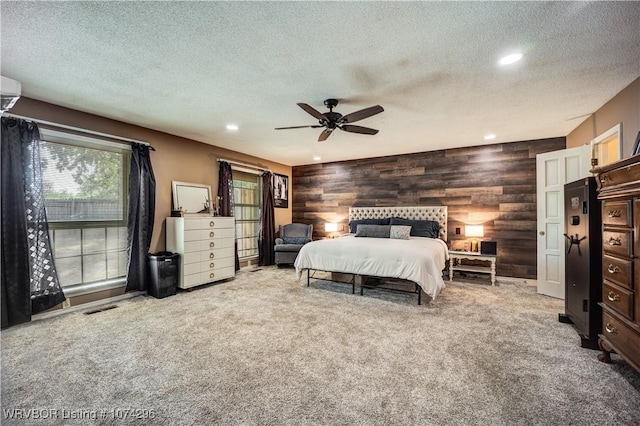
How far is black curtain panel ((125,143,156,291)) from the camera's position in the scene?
4.13m

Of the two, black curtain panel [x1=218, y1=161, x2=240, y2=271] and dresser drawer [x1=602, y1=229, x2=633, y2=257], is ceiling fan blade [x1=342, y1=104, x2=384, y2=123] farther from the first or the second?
black curtain panel [x1=218, y1=161, x2=240, y2=271]

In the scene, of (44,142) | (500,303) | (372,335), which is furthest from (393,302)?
(44,142)

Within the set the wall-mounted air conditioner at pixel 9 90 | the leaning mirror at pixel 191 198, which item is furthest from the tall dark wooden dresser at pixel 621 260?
the leaning mirror at pixel 191 198

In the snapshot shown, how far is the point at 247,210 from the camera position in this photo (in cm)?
650

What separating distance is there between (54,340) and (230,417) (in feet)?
7.61

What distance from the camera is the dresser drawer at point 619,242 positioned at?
196cm

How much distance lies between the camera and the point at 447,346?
2.55 m

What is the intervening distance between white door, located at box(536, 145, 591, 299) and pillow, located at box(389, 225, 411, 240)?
1962 millimetres

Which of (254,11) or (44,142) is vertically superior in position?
(254,11)

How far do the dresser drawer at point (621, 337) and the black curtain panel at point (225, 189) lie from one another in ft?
17.0

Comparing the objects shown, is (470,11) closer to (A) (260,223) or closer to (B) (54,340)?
(B) (54,340)

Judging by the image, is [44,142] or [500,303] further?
[500,303]

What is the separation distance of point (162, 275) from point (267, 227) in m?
2.82

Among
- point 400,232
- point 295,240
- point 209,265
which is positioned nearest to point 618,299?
point 400,232
